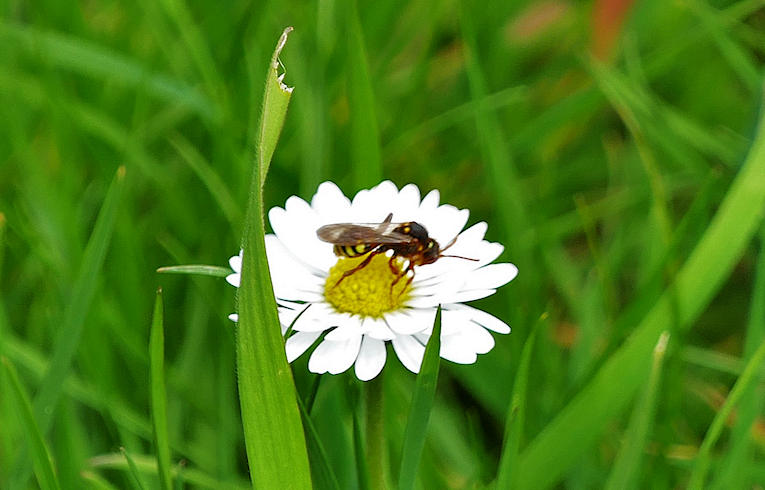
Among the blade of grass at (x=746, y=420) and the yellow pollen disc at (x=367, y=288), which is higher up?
the yellow pollen disc at (x=367, y=288)

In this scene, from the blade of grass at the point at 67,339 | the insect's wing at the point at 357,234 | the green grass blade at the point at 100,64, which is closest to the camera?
the insect's wing at the point at 357,234

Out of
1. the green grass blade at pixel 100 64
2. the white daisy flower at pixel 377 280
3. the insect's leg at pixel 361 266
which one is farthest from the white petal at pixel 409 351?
the green grass blade at pixel 100 64

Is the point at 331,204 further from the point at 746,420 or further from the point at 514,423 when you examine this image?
the point at 746,420

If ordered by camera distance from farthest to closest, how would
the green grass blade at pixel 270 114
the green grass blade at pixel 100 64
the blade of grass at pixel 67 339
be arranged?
the green grass blade at pixel 100 64
the blade of grass at pixel 67 339
the green grass blade at pixel 270 114

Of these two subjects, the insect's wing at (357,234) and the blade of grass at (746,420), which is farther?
the blade of grass at (746,420)

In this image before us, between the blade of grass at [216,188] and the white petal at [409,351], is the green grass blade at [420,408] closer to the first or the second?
the white petal at [409,351]

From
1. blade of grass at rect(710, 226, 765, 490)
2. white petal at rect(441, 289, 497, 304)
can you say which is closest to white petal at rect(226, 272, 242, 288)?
white petal at rect(441, 289, 497, 304)
